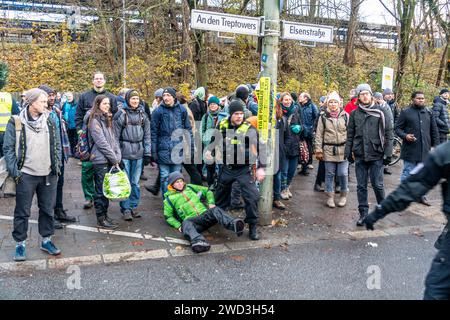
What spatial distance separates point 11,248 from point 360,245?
4.45 m

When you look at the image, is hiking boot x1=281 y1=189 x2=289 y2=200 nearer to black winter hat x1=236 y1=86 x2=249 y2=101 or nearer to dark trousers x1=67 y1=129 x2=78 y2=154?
black winter hat x1=236 y1=86 x2=249 y2=101

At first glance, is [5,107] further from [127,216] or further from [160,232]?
[160,232]

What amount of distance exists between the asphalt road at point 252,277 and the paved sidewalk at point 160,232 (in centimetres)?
27

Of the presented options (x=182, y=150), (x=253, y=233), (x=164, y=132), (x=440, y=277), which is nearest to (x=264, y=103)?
(x=182, y=150)

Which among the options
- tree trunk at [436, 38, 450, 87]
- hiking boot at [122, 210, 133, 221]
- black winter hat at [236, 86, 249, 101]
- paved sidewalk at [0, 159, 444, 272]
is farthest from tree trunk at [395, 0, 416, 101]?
hiking boot at [122, 210, 133, 221]

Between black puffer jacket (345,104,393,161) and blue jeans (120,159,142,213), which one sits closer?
black puffer jacket (345,104,393,161)

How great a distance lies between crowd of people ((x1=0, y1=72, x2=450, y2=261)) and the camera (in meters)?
4.93

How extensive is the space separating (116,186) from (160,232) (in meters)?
0.89

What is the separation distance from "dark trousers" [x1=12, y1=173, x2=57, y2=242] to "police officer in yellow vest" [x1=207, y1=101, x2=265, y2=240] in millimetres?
2255

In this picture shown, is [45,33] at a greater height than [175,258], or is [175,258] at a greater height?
[45,33]

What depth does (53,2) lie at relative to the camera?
18672 mm
